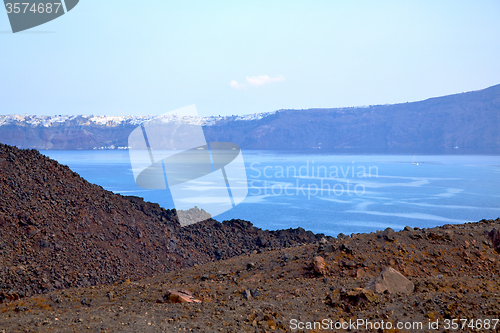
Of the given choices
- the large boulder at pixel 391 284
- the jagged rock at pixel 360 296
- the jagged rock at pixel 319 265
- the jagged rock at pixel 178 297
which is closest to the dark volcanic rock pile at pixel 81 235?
the jagged rock at pixel 178 297

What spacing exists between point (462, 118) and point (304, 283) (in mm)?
118042

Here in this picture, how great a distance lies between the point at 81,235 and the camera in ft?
26.5

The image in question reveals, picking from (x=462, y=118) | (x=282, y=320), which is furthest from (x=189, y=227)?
(x=462, y=118)

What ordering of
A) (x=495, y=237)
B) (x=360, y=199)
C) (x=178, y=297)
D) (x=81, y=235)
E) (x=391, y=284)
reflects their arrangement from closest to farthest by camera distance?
(x=391, y=284) < (x=178, y=297) < (x=495, y=237) < (x=81, y=235) < (x=360, y=199)

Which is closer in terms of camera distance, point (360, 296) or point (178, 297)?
point (360, 296)

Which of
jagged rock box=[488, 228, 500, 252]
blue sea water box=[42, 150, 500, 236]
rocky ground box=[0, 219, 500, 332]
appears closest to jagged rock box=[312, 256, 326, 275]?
rocky ground box=[0, 219, 500, 332]

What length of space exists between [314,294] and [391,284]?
37.9 inches

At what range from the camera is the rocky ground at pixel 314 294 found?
390 centimetres

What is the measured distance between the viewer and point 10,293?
5.95 m

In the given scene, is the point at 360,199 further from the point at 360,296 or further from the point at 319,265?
the point at 360,296

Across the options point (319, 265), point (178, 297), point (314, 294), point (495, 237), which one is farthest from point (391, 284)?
→ point (495, 237)

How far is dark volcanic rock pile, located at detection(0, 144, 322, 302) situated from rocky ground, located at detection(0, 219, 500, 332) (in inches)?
42.8

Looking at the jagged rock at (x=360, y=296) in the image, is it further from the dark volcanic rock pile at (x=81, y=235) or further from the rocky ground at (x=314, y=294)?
the dark volcanic rock pile at (x=81, y=235)

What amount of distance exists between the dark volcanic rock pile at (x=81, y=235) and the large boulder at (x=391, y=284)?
5096mm
